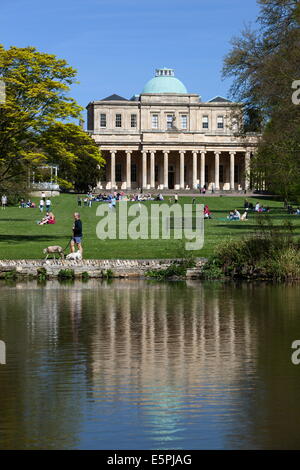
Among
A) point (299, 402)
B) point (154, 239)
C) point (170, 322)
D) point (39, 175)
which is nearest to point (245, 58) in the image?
point (154, 239)

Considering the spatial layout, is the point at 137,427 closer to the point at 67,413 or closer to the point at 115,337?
the point at 67,413

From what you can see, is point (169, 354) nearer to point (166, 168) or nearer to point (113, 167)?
point (166, 168)

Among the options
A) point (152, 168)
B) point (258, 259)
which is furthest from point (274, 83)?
point (152, 168)

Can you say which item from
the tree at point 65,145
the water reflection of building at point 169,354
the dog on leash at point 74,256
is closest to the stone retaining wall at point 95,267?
the dog on leash at point 74,256

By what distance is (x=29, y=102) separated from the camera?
117 feet

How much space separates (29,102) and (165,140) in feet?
315

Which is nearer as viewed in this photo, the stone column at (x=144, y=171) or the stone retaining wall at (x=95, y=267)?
the stone retaining wall at (x=95, y=267)

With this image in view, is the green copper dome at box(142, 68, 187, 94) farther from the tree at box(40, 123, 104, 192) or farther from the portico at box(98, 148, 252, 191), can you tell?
the tree at box(40, 123, 104, 192)

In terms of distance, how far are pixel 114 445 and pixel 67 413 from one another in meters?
1.30

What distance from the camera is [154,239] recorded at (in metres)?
39.6

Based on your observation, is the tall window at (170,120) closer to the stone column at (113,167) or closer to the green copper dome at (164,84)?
the green copper dome at (164,84)

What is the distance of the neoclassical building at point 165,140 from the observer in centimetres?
13162

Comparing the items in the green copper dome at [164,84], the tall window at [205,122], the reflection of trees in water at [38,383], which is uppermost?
the green copper dome at [164,84]

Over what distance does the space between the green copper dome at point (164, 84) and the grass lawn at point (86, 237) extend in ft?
232
